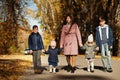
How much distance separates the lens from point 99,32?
15.7 metres

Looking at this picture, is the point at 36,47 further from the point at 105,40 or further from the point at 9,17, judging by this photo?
the point at 9,17

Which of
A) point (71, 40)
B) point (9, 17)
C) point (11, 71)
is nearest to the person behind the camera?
point (71, 40)

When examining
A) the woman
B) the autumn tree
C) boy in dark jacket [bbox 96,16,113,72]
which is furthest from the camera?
the autumn tree

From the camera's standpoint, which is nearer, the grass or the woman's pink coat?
the grass

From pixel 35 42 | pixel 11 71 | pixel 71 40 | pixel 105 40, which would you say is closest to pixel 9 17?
pixel 11 71

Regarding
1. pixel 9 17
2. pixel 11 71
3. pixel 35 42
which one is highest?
pixel 9 17

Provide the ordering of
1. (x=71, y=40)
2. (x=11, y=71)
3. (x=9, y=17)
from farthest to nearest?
(x=9, y=17), (x=11, y=71), (x=71, y=40)

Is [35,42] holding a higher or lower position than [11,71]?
higher

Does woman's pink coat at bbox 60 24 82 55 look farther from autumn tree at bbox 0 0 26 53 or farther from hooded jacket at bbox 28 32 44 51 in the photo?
autumn tree at bbox 0 0 26 53

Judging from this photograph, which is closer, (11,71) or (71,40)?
(71,40)

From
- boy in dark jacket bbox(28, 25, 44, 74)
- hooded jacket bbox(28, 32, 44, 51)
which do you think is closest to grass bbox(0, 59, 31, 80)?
boy in dark jacket bbox(28, 25, 44, 74)

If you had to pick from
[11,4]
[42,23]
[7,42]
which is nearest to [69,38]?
[11,4]

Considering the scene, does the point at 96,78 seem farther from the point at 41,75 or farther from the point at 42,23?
the point at 42,23

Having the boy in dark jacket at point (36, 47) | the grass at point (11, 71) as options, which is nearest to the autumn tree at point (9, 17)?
the grass at point (11, 71)
